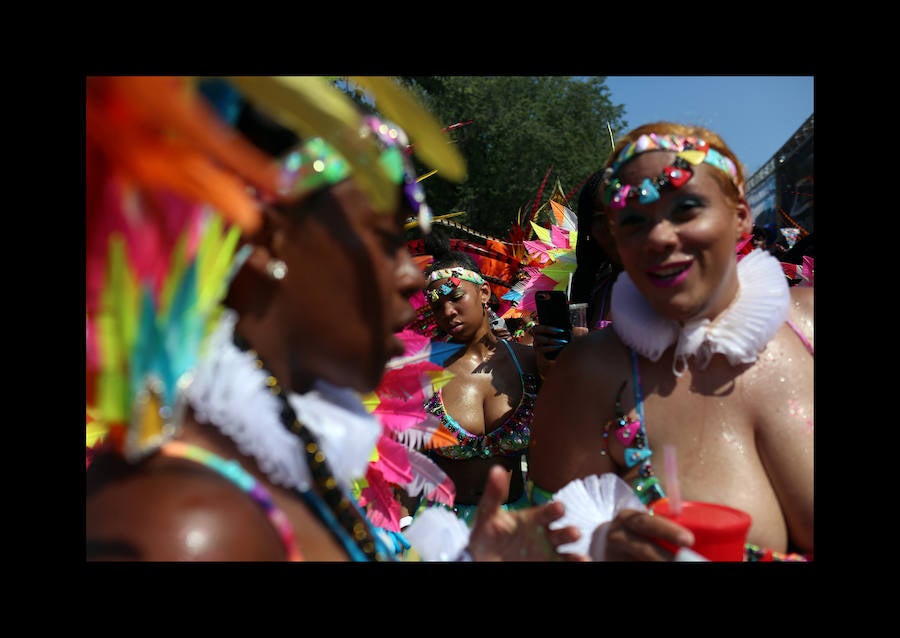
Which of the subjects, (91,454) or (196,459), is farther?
(91,454)

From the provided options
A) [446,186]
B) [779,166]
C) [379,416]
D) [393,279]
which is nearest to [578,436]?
[379,416]

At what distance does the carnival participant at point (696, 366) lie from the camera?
2.04m

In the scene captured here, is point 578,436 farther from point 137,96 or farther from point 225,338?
point 137,96

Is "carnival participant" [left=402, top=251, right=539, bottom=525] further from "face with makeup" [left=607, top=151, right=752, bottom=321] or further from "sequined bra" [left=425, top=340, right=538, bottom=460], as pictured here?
"face with makeup" [left=607, top=151, right=752, bottom=321]

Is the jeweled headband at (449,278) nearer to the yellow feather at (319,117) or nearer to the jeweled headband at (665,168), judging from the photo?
the jeweled headband at (665,168)

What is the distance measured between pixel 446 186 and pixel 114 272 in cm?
1912

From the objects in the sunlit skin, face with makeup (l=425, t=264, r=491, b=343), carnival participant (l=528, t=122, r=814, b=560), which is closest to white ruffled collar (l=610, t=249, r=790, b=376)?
carnival participant (l=528, t=122, r=814, b=560)

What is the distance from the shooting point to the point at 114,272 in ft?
3.59

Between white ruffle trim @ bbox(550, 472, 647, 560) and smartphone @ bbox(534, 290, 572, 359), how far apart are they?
1.27 metres

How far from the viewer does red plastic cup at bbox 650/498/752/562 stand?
1.60m

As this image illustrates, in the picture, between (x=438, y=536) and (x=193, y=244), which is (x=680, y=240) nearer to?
(x=438, y=536)

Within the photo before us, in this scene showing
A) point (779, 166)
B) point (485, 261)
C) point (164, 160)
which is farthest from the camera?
point (485, 261)

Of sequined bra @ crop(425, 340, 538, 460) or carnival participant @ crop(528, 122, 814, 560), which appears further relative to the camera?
sequined bra @ crop(425, 340, 538, 460)

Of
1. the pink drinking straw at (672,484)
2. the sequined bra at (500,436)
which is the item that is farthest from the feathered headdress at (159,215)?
the sequined bra at (500,436)
